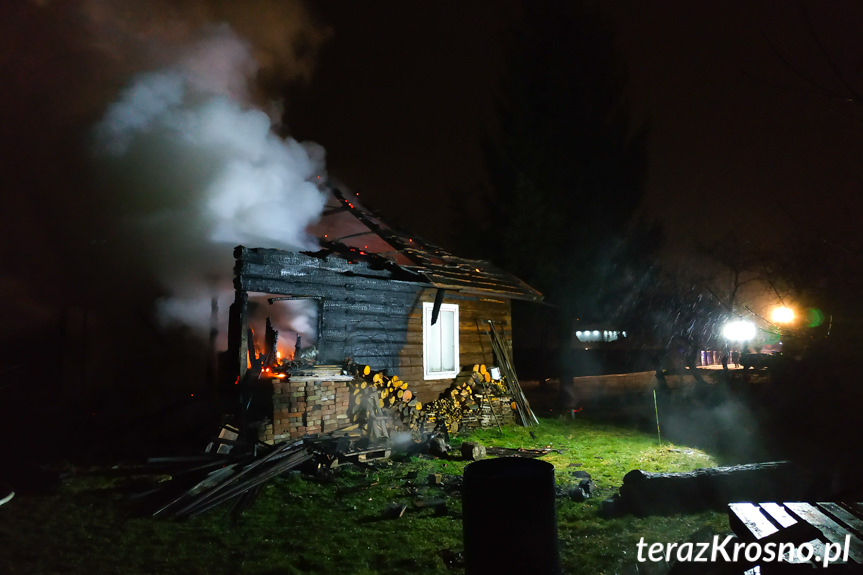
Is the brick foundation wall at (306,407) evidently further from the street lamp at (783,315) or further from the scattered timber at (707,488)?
the street lamp at (783,315)

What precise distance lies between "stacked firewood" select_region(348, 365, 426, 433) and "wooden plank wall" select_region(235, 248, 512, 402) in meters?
0.46

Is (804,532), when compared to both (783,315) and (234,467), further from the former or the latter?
(783,315)

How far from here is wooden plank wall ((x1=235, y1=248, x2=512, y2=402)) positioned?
9.58 m

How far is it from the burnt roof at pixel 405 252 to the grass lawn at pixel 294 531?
214 inches

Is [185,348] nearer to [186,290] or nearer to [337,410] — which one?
[186,290]

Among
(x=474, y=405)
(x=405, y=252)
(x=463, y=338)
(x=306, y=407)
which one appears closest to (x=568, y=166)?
(x=405, y=252)

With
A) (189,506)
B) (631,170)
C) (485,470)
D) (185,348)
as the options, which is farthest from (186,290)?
(631,170)

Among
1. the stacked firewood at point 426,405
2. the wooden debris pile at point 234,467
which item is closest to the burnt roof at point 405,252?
the stacked firewood at point 426,405

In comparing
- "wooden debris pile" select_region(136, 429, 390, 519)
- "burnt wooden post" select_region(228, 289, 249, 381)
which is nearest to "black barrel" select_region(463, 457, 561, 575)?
"wooden debris pile" select_region(136, 429, 390, 519)

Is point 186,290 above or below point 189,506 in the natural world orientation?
above

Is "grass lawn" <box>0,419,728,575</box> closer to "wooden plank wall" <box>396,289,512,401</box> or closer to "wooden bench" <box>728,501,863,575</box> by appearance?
"wooden bench" <box>728,501,863,575</box>

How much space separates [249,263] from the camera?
9.24 metres

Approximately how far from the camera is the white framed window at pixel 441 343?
488 inches

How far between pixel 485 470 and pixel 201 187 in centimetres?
1249
